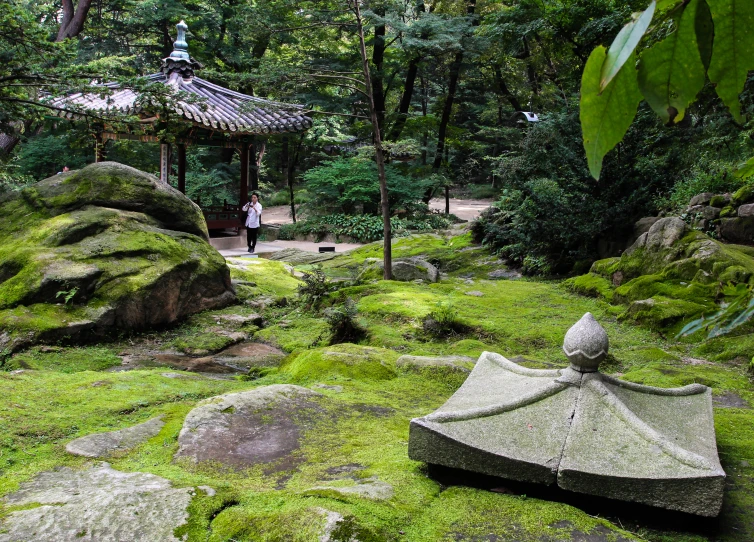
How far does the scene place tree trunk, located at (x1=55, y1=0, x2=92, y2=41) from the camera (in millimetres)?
13369

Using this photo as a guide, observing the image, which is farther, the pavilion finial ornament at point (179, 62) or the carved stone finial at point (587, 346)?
the pavilion finial ornament at point (179, 62)

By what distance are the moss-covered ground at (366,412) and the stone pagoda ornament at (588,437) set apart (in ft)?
0.44

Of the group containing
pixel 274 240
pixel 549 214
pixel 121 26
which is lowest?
pixel 274 240

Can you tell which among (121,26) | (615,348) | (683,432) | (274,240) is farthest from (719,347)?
→ (121,26)

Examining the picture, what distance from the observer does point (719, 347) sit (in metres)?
5.88

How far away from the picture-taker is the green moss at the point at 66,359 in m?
5.32

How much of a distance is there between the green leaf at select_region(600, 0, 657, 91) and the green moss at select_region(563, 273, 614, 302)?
818cm

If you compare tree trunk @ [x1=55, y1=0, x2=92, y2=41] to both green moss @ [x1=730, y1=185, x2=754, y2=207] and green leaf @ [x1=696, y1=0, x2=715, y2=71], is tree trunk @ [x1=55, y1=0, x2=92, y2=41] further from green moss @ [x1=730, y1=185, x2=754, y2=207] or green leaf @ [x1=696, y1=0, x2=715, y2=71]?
green leaf @ [x1=696, y1=0, x2=715, y2=71]

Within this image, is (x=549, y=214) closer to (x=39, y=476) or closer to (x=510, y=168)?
(x=510, y=168)

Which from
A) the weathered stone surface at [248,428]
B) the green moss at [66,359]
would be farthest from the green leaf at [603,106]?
the green moss at [66,359]

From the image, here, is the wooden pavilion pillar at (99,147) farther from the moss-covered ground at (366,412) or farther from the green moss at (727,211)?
the green moss at (727,211)

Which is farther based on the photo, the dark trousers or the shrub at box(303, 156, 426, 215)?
the shrub at box(303, 156, 426, 215)

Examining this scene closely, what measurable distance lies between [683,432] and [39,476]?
9.11ft

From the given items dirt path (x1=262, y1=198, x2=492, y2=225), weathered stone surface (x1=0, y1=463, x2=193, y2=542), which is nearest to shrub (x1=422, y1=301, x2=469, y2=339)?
weathered stone surface (x1=0, y1=463, x2=193, y2=542)
